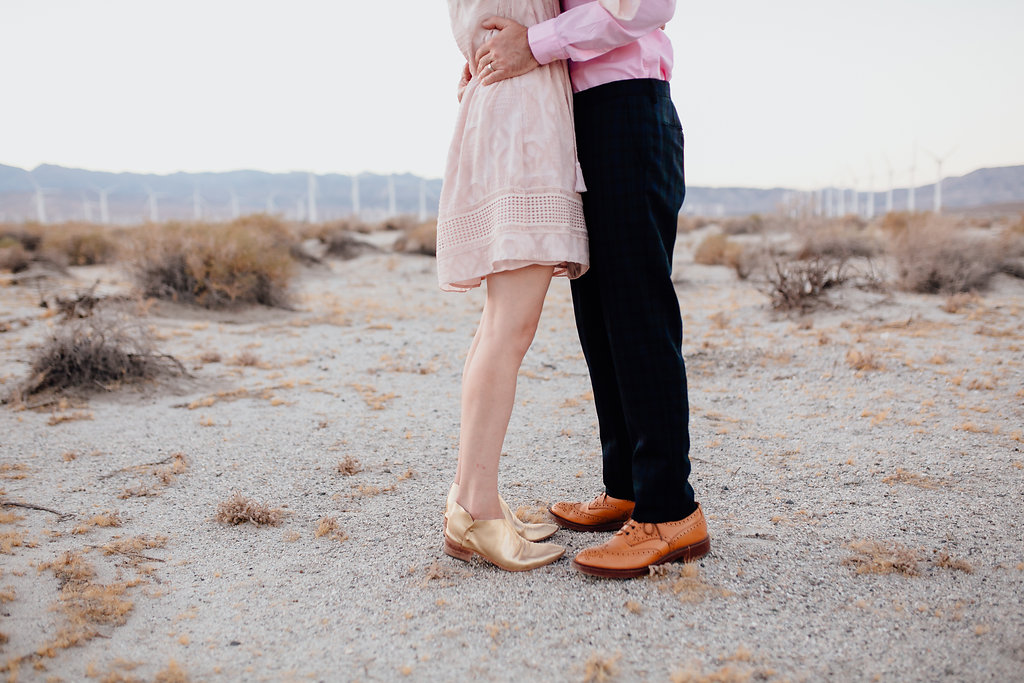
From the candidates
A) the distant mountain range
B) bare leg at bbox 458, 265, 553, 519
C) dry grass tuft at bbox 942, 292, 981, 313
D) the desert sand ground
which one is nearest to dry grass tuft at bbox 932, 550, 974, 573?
the desert sand ground

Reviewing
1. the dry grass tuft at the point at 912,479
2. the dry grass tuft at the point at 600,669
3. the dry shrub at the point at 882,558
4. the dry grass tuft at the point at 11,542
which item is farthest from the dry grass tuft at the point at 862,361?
the dry grass tuft at the point at 11,542

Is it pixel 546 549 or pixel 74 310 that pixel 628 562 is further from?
pixel 74 310

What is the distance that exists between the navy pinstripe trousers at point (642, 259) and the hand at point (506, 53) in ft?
0.56

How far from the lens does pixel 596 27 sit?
1.55 m

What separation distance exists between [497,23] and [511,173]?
14.5 inches

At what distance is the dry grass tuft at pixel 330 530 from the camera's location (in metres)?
2.05

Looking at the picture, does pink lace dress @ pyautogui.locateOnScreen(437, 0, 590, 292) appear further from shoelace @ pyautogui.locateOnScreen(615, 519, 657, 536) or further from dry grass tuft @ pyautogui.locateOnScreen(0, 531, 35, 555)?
dry grass tuft @ pyautogui.locateOnScreen(0, 531, 35, 555)

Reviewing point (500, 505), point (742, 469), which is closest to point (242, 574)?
point (500, 505)

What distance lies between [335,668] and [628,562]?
2.34 ft

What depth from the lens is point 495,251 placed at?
5.42ft

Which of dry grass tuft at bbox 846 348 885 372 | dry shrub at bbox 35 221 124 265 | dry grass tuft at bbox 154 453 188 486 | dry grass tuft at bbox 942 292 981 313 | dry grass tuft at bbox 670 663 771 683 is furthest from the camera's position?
dry shrub at bbox 35 221 124 265

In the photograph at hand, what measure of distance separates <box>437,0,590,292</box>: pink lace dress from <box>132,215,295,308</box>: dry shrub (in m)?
6.58

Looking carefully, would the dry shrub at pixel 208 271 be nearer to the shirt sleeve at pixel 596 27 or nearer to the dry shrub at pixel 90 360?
the dry shrub at pixel 90 360

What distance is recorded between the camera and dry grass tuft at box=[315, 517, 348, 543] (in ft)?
6.73
